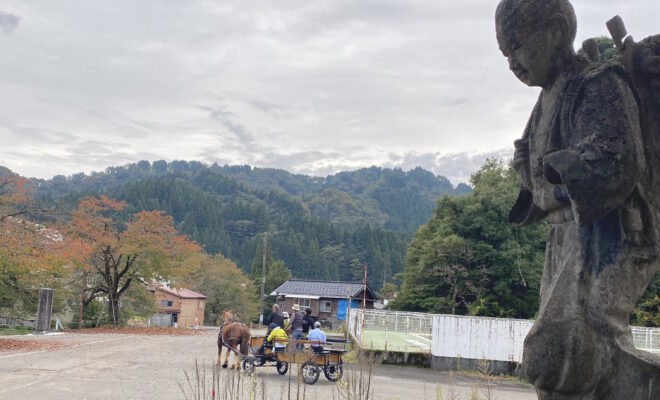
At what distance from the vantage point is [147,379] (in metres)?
12.2

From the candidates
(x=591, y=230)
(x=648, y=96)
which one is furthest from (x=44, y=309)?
(x=648, y=96)

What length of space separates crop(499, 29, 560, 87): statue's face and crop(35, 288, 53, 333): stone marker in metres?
23.7

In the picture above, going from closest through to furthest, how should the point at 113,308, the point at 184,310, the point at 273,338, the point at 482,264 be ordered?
the point at 273,338 → the point at 482,264 → the point at 113,308 → the point at 184,310

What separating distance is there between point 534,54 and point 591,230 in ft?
2.83

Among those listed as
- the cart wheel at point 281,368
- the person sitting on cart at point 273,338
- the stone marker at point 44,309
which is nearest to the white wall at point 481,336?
the cart wheel at point 281,368

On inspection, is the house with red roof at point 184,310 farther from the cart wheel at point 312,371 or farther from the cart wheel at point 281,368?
the cart wheel at point 312,371

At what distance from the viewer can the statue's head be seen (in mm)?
2781

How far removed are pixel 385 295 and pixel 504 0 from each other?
55.7 m

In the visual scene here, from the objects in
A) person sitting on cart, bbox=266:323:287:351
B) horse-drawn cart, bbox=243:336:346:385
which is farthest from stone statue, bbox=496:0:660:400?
person sitting on cart, bbox=266:323:287:351

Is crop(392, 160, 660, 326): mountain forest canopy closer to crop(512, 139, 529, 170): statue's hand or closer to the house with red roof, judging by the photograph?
crop(512, 139, 529, 170): statue's hand

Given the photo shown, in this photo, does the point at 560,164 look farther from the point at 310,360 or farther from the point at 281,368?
the point at 281,368

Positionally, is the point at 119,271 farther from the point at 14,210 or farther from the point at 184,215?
the point at 184,215

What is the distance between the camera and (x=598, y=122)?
8.49ft

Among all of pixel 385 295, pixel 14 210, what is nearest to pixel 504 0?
pixel 14 210
